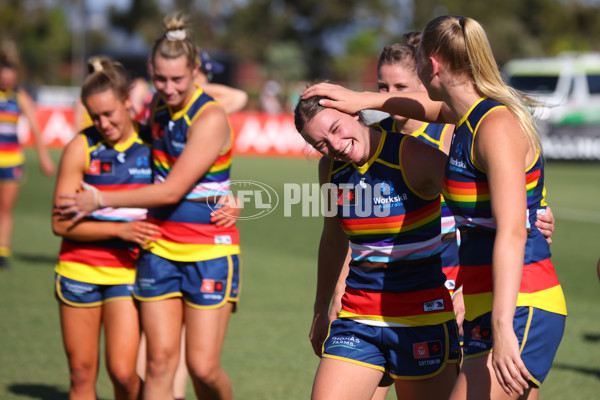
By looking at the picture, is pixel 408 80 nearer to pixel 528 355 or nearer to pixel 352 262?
pixel 352 262

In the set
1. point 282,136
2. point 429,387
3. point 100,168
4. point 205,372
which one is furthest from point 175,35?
point 282,136

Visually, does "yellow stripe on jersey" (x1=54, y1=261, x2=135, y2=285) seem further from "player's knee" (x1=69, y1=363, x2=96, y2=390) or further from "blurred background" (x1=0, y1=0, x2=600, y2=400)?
"blurred background" (x1=0, y1=0, x2=600, y2=400)

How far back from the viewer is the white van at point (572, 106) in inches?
981

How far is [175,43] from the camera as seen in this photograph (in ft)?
15.1

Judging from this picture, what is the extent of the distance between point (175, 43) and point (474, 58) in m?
2.10

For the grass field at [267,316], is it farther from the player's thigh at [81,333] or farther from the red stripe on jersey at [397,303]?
the red stripe on jersey at [397,303]

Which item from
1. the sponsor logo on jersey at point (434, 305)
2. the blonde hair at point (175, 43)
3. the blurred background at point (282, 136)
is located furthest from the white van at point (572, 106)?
the sponsor logo on jersey at point (434, 305)

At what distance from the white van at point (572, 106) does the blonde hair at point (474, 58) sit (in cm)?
2237

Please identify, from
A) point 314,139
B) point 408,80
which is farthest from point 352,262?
point 408,80

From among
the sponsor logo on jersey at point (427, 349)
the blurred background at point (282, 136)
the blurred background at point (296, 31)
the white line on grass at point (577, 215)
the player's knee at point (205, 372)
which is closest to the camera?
the sponsor logo on jersey at point (427, 349)

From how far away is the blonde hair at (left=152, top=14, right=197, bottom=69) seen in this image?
14.9ft

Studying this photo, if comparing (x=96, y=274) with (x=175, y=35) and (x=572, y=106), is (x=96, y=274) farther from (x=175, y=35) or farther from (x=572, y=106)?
(x=572, y=106)

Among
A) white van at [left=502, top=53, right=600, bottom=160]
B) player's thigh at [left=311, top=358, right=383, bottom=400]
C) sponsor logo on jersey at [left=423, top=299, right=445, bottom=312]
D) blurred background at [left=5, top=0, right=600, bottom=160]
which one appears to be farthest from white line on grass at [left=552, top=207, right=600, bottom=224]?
blurred background at [left=5, top=0, right=600, bottom=160]

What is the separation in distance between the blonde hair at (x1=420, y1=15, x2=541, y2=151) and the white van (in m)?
22.4
